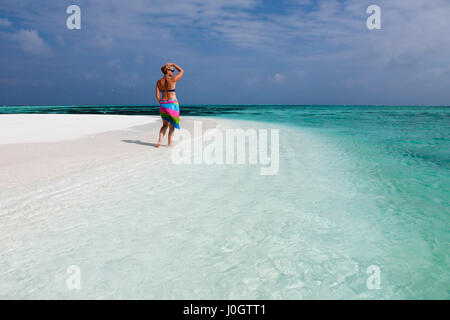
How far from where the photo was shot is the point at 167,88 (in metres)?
6.97

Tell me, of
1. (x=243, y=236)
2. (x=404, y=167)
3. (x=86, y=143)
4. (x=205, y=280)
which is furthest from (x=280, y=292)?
(x=86, y=143)

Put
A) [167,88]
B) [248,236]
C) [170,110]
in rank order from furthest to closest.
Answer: [170,110] < [167,88] < [248,236]

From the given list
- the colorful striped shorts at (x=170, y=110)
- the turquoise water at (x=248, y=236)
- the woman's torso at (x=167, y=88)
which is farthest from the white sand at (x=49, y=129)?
the turquoise water at (x=248, y=236)

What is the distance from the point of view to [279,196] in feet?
13.5

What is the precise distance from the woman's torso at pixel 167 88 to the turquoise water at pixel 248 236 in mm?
2733

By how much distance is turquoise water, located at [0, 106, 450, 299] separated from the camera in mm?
2135

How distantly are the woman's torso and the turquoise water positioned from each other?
2733 mm

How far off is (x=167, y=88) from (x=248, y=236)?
5.31 metres

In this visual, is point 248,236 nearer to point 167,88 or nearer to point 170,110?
point 170,110

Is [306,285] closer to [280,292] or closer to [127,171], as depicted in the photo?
[280,292]

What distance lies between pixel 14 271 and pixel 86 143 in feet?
22.2

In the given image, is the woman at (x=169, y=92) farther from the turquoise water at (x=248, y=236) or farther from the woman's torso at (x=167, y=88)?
the turquoise water at (x=248, y=236)

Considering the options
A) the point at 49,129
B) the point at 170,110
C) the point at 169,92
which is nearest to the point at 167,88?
the point at 169,92

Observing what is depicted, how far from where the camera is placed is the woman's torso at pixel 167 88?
688cm
